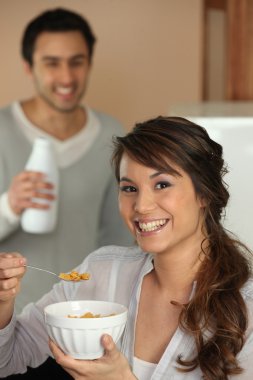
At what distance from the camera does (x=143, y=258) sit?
1608mm

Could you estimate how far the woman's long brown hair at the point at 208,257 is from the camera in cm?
135

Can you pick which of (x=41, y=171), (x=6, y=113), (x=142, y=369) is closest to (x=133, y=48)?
(x=6, y=113)

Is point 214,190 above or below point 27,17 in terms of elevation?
below

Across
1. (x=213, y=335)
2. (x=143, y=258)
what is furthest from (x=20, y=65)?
(x=213, y=335)

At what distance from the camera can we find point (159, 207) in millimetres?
1426

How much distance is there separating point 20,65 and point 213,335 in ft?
7.46

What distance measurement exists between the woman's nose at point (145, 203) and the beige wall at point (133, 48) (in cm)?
203

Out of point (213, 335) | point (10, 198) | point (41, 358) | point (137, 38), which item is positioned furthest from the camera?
point (137, 38)

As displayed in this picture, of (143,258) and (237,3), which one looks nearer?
(143,258)

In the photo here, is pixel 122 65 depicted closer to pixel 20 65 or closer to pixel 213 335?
pixel 20 65

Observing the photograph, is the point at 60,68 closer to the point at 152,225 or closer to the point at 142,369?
the point at 152,225

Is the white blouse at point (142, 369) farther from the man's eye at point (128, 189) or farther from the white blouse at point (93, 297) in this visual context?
the man's eye at point (128, 189)

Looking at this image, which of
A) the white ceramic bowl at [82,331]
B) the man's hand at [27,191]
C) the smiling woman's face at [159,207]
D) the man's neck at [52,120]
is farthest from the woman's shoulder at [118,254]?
the man's neck at [52,120]

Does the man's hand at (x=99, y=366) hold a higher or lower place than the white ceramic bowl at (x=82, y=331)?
lower
